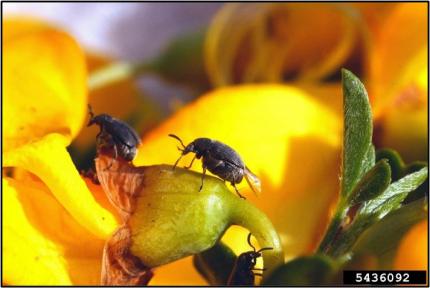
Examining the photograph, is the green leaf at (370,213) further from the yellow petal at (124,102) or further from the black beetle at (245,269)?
the yellow petal at (124,102)

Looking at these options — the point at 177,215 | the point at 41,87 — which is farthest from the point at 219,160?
the point at 41,87

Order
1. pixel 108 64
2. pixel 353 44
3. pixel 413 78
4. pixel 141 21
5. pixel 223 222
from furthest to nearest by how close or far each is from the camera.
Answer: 1. pixel 141 21
2. pixel 108 64
3. pixel 353 44
4. pixel 413 78
5. pixel 223 222

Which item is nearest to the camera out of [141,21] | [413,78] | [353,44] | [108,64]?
[413,78]

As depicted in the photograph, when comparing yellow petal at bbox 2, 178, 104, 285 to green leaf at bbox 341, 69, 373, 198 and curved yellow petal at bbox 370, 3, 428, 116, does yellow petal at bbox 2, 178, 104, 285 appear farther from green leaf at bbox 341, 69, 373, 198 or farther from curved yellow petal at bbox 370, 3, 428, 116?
curved yellow petal at bbox 370, 3, 428, 116

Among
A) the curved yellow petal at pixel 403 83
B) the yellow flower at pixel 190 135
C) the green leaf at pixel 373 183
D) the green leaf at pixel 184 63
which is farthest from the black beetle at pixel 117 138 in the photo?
the green leaf at pixel 184 63

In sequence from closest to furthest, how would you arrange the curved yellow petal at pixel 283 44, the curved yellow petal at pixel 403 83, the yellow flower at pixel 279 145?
the yellow flower at pixel 279 145
the curved yellow petal at pixel 403 83
the curved yellow petal at pixel 283 44

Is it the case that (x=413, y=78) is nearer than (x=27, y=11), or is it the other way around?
(x=413, y=78)

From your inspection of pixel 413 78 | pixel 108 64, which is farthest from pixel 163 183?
pixel 108 64

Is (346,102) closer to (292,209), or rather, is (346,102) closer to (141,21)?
(292,209)
